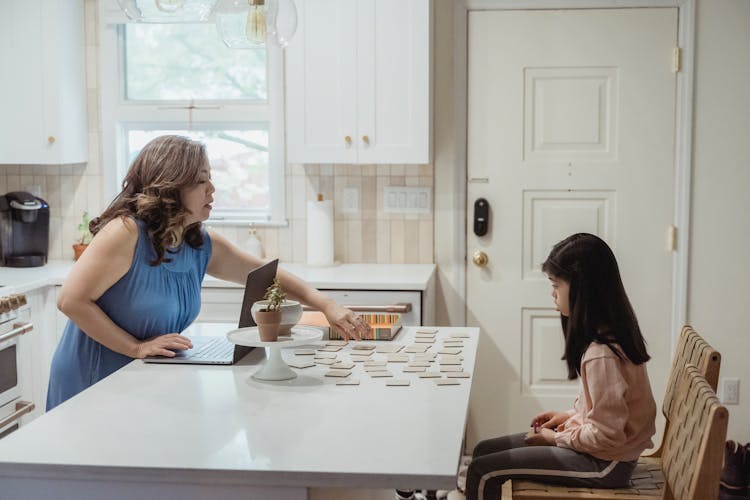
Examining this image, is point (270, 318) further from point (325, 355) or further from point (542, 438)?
point (542, 438)

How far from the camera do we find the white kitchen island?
1.70 meters

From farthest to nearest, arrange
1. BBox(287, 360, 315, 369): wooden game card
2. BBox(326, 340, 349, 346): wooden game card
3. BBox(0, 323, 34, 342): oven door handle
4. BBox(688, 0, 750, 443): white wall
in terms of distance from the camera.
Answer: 1. BBox(688, 0, 750, 443): white wall
2. BBox(0, 323, 34, 342): oven door handle
3. BBox(326, 340, 349, 346): wooden game card
4. BBox(287, 360, 315, 369): wooden game card

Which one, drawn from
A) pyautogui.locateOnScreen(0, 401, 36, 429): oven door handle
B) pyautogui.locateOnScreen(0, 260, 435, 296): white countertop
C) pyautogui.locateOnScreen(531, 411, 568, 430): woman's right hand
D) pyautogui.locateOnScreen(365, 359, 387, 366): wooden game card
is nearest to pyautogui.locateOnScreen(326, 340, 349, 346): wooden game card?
pyautogui.locateOnScreen(365, 359, 387, 366): wooden game card

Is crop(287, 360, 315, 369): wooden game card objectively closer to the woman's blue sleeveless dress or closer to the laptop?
the laptop

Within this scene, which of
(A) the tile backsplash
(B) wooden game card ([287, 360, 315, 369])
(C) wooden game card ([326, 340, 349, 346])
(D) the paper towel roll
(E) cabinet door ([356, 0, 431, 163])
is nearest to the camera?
(B) wooden game card ([287, 360, 315, 369])

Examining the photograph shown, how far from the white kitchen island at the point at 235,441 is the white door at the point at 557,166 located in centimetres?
213

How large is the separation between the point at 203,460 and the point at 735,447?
276 cm

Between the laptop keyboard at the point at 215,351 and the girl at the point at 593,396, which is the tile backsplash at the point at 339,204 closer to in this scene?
the laptop keyboard at the point at 215,351

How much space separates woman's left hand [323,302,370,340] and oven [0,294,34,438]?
4.99ft

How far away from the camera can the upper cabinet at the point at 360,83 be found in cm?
400

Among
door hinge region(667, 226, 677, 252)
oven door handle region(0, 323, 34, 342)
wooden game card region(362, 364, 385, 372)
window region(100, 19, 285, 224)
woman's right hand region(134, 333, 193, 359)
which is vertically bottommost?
oven door handle region(0, 323, 34, 342)

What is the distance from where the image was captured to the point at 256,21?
2.25m

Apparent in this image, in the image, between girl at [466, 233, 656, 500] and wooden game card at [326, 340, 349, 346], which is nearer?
girl at [466, 233, 656, 500]

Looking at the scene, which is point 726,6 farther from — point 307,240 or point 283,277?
point 283,277
